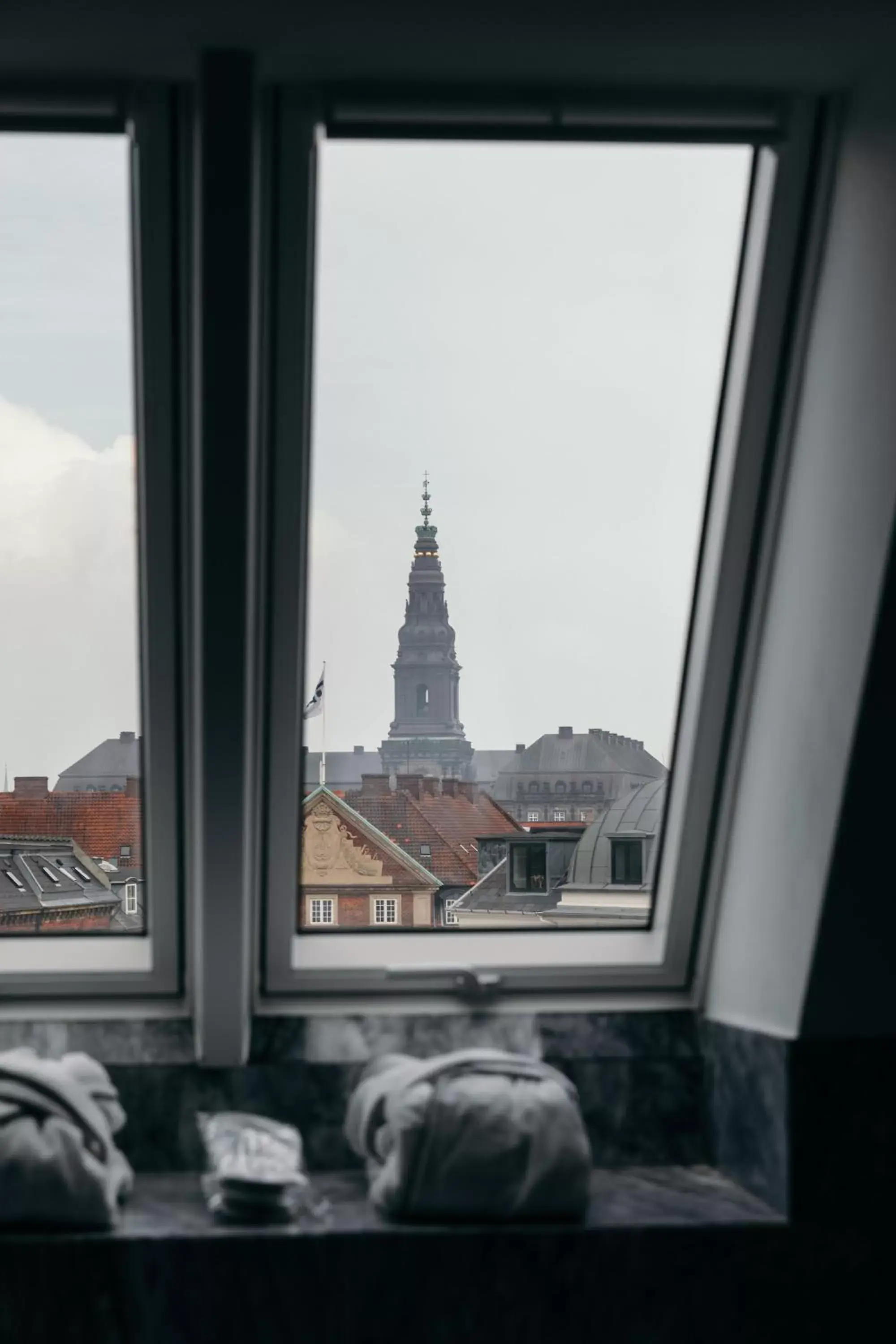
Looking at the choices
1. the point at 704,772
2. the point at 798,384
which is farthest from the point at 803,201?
the point at 704,772

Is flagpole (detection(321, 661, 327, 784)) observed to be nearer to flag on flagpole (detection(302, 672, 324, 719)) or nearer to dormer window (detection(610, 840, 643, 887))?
flag on flagpole (detection(302, 672, 324, 719))

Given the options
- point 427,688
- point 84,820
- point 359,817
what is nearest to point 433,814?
point 359,817

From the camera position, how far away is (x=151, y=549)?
2518 mm

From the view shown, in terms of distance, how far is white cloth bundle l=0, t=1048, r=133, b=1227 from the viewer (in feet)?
7.45

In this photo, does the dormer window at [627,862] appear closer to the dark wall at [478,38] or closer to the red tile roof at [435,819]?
the red tile roof at [435,819]

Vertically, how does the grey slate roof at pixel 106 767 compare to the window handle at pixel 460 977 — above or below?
above

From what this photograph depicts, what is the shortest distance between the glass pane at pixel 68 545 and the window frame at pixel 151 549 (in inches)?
1.3

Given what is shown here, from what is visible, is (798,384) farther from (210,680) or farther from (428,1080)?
(428,1080)

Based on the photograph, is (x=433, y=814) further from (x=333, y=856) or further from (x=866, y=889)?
(x=866, y=889)

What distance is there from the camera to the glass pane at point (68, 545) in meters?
2.41

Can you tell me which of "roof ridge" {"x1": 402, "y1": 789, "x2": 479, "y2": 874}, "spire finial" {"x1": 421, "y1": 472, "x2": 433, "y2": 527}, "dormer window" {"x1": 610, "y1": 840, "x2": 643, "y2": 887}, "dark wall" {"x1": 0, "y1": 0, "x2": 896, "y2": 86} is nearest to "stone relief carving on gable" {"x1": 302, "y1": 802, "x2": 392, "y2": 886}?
"roof ridge" {"x1": 402, "y1": 789, "x2": 479, "y2": 874}

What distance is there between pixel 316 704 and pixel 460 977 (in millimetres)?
612

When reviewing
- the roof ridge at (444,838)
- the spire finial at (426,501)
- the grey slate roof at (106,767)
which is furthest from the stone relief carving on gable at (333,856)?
the spire finial at (426,501)

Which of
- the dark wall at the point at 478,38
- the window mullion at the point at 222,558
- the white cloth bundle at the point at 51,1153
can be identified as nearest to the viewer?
the dark wall at the point at 478,38
